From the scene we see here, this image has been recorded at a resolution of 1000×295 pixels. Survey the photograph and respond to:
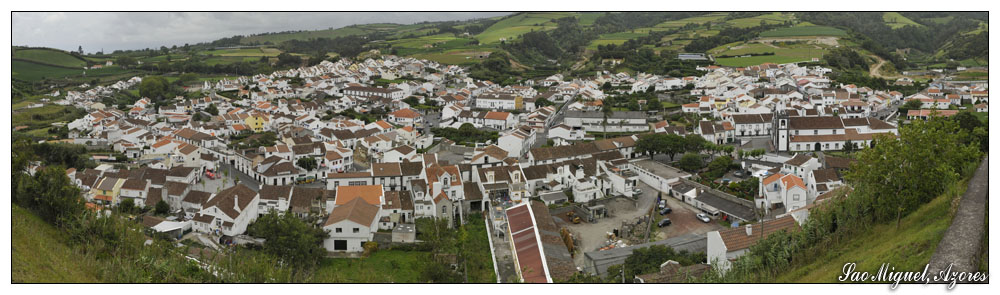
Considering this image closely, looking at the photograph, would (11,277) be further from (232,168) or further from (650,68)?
(650,68)

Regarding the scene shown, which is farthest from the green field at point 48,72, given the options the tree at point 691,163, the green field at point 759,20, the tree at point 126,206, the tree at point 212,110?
the green field at point 759,20

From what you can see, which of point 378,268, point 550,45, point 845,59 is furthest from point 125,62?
point 845,59

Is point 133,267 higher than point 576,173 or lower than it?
higher

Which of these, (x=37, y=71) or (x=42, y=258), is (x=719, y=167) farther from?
(x=37, y=71)

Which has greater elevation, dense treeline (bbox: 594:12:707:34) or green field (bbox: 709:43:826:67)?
dense treeline (bbox: 594:12:707:34)

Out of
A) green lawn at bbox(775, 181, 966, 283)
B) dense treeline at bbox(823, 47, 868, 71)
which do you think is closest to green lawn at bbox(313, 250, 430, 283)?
green lawn at bbox(775, 181, 966, 283)

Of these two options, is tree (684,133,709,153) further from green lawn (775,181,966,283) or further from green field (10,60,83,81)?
Result: green field (10,60,83,81)

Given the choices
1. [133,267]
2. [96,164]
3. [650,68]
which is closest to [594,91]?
[650,68]
